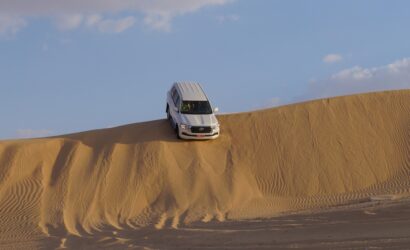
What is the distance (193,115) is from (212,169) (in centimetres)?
223

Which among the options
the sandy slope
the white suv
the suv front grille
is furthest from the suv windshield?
the sandy slope

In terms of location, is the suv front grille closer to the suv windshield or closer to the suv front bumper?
the suv front bumper

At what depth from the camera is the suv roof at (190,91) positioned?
2673 centimetres

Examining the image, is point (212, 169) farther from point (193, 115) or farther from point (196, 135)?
point (193, 115)

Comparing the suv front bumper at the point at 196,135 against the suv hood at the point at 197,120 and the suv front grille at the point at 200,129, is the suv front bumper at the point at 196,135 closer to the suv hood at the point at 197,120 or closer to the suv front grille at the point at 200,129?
the suv front grille at the point at 200,129

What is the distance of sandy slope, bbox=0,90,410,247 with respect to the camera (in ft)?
77.0

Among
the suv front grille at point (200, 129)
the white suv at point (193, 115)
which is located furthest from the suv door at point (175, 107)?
the suv front grille at point (200, 129)

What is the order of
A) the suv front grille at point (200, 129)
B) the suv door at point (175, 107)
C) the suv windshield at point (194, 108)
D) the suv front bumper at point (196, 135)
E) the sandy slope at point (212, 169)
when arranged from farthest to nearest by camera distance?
the suv door at point (175, 107), the suv windshield at point (194, 108), the suv front bumper at point (196, 135), the suv front grille at point (200, 129), the sandy slope at point (212, 169)

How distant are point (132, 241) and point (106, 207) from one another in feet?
23.3

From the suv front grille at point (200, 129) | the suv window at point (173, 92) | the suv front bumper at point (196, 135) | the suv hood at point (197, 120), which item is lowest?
the suv front bumper at point (196, 135)

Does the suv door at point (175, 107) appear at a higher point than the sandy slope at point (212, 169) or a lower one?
higher

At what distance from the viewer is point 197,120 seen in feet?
85.4

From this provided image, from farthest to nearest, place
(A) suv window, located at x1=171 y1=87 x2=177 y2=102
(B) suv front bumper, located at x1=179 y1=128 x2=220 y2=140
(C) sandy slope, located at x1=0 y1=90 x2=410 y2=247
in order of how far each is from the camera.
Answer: (A) suv window, located at x1=171 y1=87 x2=177 y2=102 < (B) suv front bumper, located at x1=179 y1=128 x2=220 y2=140 < (C) sandy slope, located at x1=0 y1=90 x2=410 y2=247

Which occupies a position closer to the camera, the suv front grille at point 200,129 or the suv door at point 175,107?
the suv front grille at point 200,129
